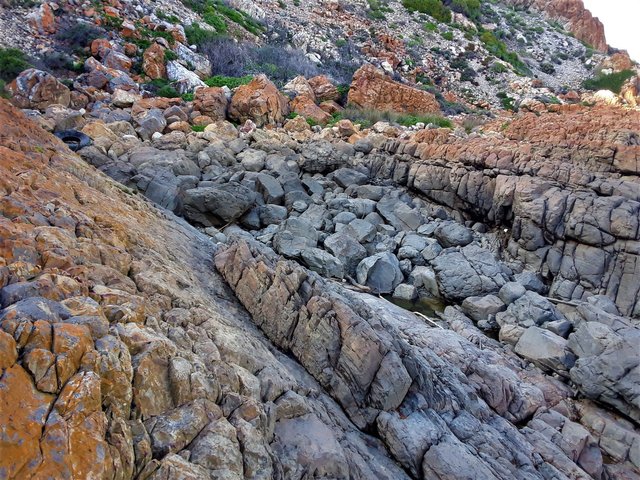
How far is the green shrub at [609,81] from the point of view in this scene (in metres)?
32.9

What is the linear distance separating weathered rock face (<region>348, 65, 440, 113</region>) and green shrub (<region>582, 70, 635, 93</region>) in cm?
1817

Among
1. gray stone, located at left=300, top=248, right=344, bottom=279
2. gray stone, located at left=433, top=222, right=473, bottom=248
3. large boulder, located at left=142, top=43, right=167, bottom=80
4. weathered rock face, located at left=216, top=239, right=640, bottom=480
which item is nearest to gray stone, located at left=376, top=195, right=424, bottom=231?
gray stone, located at left=433, top=222, right=473, bottom=248

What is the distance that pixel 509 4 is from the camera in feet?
171

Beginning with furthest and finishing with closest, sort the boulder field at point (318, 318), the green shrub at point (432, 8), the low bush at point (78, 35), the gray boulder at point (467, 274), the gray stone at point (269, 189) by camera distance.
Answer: the green shrub at point (432, 8) → the low bush at point (78, 35) → the gray stone at point (269, 189) → the gray boulder at point (467, 274) → the boulder field at point (318, 318)

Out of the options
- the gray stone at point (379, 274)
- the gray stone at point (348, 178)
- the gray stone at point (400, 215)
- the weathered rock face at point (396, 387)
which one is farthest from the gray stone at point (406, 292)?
the gray stone at point (348, 178)

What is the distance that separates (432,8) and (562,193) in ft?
129

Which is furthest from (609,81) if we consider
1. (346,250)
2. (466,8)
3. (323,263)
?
(323,263)

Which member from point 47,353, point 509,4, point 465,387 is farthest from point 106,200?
point 509,4

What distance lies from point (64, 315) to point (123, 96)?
19.2 m

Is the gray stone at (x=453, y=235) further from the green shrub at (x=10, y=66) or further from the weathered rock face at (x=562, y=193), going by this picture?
the green shrub at (x=10, y=66)

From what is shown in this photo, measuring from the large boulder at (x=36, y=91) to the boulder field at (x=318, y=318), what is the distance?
5775 mm

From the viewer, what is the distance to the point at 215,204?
39.4ft

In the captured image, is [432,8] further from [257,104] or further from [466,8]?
[257,104]

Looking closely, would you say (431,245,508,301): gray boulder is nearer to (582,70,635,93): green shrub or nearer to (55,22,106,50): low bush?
(55,22,106,50): low bush
